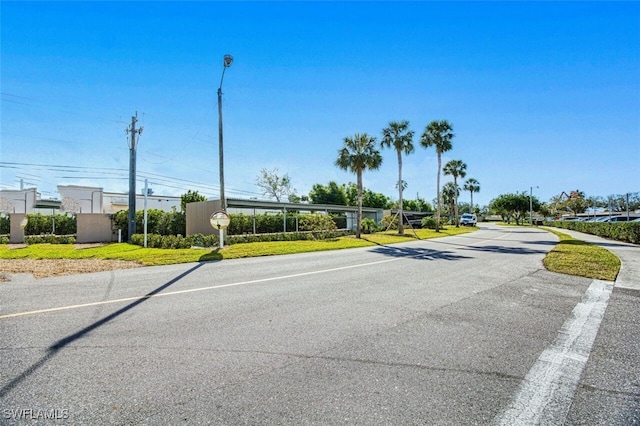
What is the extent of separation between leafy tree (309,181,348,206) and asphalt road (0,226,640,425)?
48.2m

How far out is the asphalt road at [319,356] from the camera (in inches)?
90.2

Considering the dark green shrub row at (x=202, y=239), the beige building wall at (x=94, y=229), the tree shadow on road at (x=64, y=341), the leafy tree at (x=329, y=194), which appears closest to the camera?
the tree shadow on road at (x=64, y=341)

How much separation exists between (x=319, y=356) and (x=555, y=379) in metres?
2.07

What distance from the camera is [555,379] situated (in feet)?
9.10

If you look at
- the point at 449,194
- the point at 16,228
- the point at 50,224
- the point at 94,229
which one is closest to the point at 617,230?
the point at 94,229

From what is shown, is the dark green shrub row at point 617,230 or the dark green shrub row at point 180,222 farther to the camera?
the dark green shrub row at point 180,222

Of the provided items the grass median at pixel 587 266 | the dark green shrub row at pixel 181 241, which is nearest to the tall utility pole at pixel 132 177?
the dark green shrub row at pixel 181 241

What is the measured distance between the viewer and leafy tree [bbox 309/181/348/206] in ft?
178

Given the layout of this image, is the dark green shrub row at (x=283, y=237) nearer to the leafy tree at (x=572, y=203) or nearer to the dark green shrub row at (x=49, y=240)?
the dark green shrub row at (x=49, y=240)

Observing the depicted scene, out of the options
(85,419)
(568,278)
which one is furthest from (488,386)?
(568,278)

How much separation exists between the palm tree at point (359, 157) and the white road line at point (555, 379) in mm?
21167

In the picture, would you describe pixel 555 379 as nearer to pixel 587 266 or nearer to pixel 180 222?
pixel 587 266

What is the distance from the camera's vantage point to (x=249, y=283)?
22.4 feet

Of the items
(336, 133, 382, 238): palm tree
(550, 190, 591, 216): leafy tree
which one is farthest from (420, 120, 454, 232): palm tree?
(550, 190, 591, 216): leafy tree
